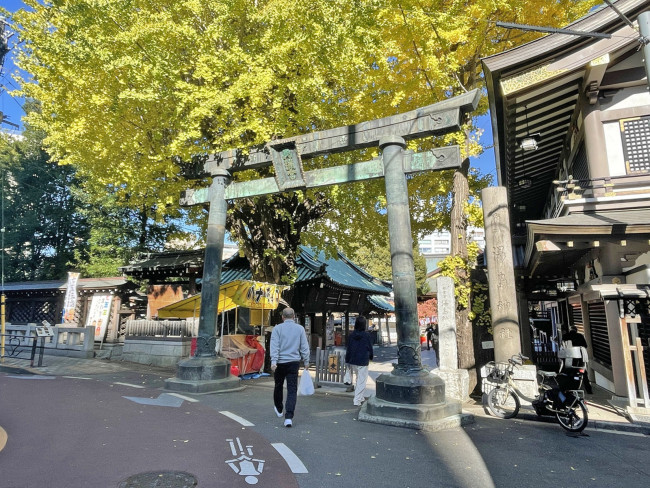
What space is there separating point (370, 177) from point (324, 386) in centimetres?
589

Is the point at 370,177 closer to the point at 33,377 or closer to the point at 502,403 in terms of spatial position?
the point at 502,403

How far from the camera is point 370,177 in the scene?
8.65 m

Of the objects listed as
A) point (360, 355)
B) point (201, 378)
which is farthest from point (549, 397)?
point (201, 378)

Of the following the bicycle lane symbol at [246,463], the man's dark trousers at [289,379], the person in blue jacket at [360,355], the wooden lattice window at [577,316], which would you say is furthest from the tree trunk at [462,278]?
the bicycle lane symbol at [246,463]

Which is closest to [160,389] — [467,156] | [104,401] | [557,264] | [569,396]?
[104,401]

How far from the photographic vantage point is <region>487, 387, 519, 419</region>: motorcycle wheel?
751 cm

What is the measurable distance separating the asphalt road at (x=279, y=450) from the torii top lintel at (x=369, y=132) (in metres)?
5.64

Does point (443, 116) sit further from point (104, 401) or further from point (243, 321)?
point (243, 321)

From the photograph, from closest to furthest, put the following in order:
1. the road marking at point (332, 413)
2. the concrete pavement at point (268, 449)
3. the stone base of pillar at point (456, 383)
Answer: the concrete pavement at point (268, 449) < the road marking at point (332, 413) < the stone base of pillar at point (456, 383)

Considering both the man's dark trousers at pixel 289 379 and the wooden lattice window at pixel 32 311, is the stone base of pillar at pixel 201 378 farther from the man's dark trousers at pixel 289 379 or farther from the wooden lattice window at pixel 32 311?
the wooden lattice window at pixel 32 311

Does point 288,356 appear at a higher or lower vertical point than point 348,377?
higher

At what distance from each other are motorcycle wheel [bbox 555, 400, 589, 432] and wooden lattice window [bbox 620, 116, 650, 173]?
606 centimetres

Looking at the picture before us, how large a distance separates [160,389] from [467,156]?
9975mm

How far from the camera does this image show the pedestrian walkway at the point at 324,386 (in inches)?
276
